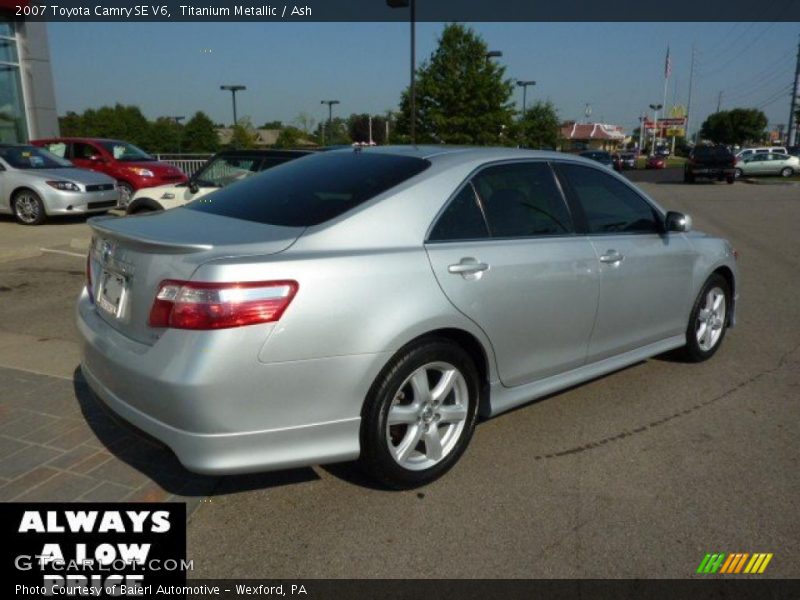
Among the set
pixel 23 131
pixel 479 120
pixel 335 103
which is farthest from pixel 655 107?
pixel 23 131

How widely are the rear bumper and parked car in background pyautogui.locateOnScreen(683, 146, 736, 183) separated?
32.4 m

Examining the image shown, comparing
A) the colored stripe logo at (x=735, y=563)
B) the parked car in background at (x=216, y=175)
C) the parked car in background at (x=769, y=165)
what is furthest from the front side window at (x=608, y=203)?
the parked car in background at (x=769, y=165)

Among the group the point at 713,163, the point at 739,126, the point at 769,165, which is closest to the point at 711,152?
the point at 713,163

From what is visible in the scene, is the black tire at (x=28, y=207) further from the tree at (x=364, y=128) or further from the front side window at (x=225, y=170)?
the tree at (x=364, y=128)

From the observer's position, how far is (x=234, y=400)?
252 cm

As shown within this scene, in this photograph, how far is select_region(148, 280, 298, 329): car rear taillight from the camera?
98.0 inches

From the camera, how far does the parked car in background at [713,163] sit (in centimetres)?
3092

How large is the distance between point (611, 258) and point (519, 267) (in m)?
0.82

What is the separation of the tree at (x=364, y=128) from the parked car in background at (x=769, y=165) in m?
31.7

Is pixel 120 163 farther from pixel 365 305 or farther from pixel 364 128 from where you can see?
pixel 364 128

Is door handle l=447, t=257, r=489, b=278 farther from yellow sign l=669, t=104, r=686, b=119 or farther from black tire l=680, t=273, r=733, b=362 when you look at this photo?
yellow sign l=669, t=104, r=686, b=119

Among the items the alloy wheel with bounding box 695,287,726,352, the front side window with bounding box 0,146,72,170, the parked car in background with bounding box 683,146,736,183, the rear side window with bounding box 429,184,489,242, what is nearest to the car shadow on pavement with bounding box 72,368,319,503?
the rear side window with bounding box 429,184,489,242

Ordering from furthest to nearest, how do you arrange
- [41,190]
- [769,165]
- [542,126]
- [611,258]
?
[542,126], [769,165], [41,190], [611,258]

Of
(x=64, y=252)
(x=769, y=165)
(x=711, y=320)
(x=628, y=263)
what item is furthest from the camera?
(x=769, y=165)
